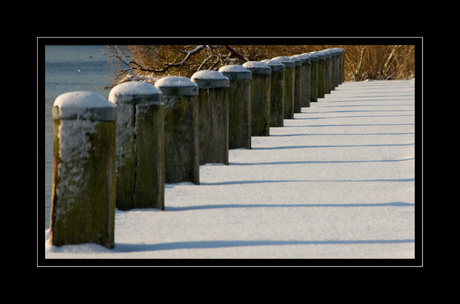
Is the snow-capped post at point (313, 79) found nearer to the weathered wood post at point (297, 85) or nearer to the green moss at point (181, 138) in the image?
the weathered wood post at point (297, 85)

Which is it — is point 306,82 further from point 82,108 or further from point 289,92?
point 82,108

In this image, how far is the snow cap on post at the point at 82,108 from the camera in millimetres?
5379

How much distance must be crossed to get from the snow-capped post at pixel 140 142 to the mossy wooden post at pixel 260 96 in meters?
4.62

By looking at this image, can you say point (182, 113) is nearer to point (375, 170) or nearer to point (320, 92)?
point (375, 170)

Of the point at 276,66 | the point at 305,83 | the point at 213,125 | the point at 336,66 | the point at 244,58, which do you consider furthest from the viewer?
the point at 244,58

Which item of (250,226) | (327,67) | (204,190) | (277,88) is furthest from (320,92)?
(250,226)

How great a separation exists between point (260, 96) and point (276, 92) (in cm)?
112

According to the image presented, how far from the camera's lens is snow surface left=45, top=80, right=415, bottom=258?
5.45 meters

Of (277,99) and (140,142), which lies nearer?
(140,142)

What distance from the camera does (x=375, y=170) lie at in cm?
855

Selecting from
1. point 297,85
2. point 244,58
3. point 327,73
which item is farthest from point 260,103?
point 244,58

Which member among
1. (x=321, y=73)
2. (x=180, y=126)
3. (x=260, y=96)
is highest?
(x=321, y=73)

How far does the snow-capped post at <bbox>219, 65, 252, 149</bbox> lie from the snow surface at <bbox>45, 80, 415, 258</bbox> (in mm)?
170

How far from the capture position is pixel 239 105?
1016 centimetres
